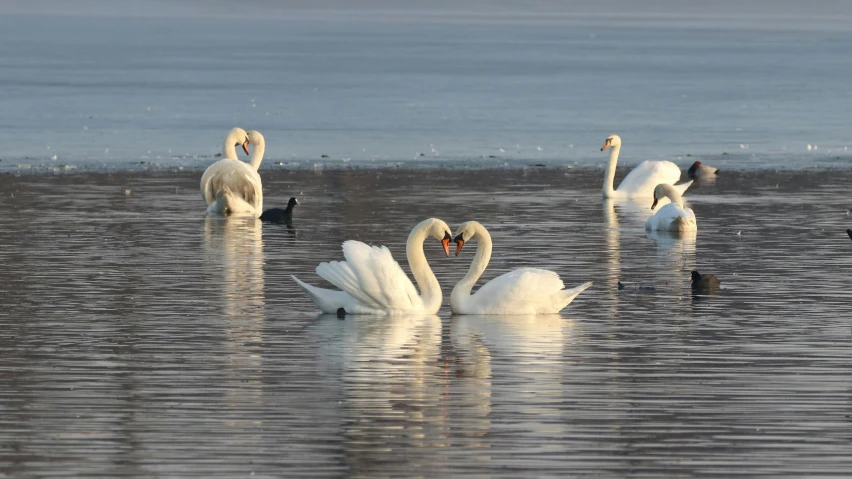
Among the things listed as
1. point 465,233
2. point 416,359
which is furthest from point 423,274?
point 416,359

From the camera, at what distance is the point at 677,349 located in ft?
37.7

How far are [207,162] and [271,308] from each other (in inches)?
611

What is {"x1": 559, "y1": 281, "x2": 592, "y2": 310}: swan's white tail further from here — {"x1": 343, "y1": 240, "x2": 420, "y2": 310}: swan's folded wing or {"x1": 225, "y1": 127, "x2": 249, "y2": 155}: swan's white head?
{"x1": 225, "y1": 127, "x2": 249, "y2": 155}: swan's white head

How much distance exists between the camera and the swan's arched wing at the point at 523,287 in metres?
13.4

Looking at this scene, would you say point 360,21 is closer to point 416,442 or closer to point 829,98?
point 829,98

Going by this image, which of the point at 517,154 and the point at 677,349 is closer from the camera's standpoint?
the point at 677,349

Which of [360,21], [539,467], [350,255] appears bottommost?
[539,467]

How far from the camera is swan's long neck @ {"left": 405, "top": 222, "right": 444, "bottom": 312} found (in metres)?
13.6

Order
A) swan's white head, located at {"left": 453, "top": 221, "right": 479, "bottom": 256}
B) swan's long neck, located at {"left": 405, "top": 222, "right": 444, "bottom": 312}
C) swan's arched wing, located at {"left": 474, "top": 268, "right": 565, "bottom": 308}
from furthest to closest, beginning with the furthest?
swan's white head, located at {"left": 453, "top": 221, "right": 479, "bottom": 256}, swan's long neck, located at {"left": 405, "top": 222, "right": 444, "bottom": 312}, swan's arched wing, located at {"left": 474, "top": 268, "right": 565, "bottom": 308}

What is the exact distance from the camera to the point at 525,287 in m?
13.4

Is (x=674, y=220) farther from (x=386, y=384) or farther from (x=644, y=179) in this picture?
(x=386, y=384)

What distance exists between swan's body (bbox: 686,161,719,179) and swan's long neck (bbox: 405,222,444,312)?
14.0m

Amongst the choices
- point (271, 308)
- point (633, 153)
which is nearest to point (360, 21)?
point (633, 153)

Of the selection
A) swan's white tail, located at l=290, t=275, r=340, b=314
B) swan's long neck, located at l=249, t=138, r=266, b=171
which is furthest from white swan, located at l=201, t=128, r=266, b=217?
swan's white tail, located at l=290, t=275, r=340, b=314
